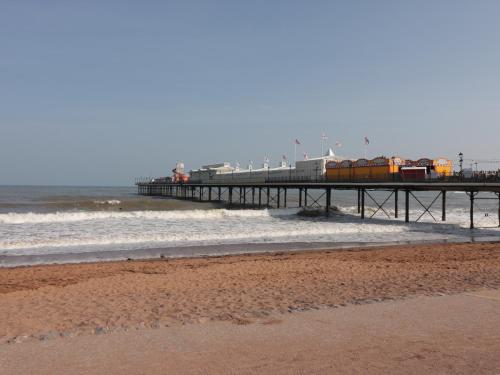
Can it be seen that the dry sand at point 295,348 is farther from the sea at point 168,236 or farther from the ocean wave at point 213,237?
the ocean wave at point 213,237

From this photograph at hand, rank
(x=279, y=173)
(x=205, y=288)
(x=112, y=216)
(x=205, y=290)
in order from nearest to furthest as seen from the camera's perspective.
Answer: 1. (x=205, y=290)
2. (x=205, y=288)
3. (x=112, y=216)
4. (x=279, y=173)

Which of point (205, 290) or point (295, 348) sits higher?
point (295, 348)

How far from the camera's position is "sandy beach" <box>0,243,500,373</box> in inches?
259

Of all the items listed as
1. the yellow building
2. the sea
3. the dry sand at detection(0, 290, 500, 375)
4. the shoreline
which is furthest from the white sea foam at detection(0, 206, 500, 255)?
the dry sand at detection(0, 290, 500, 375)

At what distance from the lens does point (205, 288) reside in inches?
364

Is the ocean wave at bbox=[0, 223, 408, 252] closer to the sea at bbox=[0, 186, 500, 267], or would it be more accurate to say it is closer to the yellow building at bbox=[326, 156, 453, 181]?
the sea at bbox=[0, 186, 500, 267]

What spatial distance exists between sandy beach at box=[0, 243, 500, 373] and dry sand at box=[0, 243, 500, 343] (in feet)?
0.06

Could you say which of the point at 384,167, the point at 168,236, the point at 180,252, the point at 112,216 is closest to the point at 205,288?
the point at 180,252

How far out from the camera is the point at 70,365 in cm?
483

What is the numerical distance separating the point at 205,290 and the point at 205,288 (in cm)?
24

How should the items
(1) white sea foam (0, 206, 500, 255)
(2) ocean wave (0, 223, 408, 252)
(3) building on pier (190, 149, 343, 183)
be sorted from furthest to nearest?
1. (3) building on pier (190, 149, 343, 183)
2. (2) ocean wave (0, 223, 408, 252)
3. (1) white sea foam (0, 206, 500, 255)

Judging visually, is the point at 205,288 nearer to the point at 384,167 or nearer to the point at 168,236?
the point at 168,236

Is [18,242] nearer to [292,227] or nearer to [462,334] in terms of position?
[292,227]

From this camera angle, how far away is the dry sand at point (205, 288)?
22.3 ft
